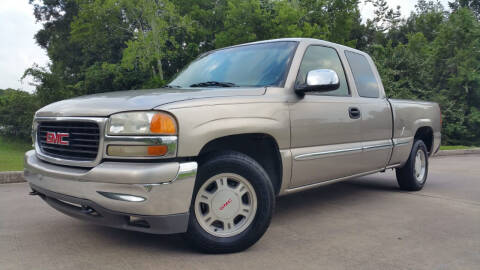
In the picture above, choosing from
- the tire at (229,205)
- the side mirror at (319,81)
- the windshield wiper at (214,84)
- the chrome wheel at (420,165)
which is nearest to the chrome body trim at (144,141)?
the tire at (229,205)

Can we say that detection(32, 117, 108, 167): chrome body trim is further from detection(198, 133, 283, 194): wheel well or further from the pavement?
detection(198, 133, 283, 194): wheel well

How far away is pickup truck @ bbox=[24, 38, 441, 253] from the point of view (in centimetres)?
266

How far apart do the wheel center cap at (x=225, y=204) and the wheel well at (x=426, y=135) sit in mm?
3853

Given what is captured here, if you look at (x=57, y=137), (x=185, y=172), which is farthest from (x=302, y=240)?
(x=57, y=137)

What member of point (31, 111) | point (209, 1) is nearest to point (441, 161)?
point (31, 111)

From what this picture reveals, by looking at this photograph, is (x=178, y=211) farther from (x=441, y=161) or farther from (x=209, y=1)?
(x=209, y=1)

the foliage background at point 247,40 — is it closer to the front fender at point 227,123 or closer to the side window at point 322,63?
the side window at point 322,63

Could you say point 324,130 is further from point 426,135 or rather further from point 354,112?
point 426,135

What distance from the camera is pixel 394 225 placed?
3.89m

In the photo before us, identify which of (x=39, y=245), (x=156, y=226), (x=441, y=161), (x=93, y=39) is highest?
(x=93, y=39)

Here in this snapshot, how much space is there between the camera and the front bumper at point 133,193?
Result: 259 centimetres

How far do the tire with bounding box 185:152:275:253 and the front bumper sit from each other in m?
0.19

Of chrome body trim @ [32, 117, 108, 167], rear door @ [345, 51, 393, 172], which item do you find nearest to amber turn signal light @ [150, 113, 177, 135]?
chrome body trim @ [32, 117, 108, 167]

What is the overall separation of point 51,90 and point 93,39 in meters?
12.7
